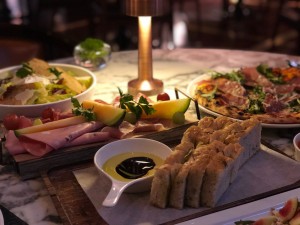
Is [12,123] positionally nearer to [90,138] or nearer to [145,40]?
[90,138]

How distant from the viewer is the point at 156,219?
1182 mm

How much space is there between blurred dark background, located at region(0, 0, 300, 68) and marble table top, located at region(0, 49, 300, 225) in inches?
63.4

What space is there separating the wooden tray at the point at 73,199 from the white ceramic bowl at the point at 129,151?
9 centimetres

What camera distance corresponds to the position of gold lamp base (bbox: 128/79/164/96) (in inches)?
77.5

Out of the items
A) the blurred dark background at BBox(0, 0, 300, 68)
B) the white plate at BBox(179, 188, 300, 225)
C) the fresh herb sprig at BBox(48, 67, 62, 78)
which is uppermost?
the fresh herb sprig at BBox(48, 67, 62, 78)

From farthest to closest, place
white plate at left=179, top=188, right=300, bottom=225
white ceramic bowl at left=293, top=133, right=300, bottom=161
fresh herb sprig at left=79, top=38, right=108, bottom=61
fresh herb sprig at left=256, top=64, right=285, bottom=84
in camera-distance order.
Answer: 1. fresh herb sprig at left=79, top=38, right=108, bottom=61
2. fresh herb sprig at left=256, top=64, right=285, bottom=84
3. white ceramic bowl at left=293, top=133, right=300, bottom=161
4. white plate at left=179, top=188, right=300, bottom=225

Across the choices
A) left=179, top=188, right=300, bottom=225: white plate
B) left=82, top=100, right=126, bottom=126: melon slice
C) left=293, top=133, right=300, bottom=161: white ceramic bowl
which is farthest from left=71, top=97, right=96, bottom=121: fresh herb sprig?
left=293, top=133, right=300, bottom=161: white ceramic bowl

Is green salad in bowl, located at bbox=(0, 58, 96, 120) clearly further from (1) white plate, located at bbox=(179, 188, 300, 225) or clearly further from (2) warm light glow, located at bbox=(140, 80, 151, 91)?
(1) white plate, located at bbox=(179, 188, 300, 225)

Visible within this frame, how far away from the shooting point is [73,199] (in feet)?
4.18

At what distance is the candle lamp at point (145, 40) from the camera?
1.80m

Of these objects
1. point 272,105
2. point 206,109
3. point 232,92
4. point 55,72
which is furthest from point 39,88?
point 272,105

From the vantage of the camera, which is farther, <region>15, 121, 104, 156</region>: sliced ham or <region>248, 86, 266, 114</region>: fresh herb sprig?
<region>248, 86, 266, 114</region>: fresh herb sprig

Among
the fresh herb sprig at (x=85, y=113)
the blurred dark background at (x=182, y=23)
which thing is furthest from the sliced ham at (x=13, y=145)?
the blurred dark background at (x=182, y=23)

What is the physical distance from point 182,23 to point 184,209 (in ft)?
19.4
